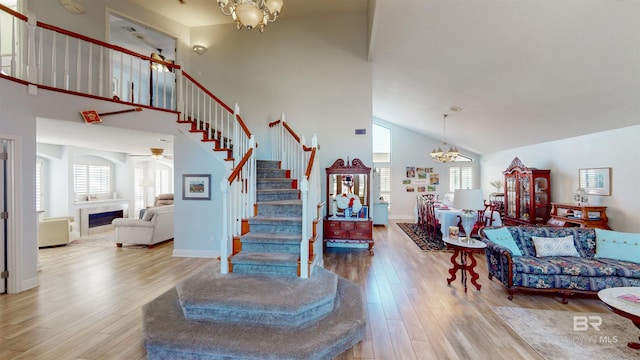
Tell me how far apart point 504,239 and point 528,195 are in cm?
359

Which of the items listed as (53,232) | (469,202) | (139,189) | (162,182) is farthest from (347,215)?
(162,182)

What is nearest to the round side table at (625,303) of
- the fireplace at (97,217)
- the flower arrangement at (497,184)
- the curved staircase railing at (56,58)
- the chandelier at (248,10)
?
the chandelier at (248,10)

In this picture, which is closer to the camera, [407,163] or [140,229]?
[140,229]

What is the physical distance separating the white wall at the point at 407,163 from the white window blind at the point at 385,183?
0.12 m

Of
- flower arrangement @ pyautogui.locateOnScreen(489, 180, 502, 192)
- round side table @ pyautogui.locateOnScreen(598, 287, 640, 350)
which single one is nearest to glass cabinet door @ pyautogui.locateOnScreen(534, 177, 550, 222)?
flower arrangement @ pyautogui.locateOnScreen(489, 180, 502, 192)

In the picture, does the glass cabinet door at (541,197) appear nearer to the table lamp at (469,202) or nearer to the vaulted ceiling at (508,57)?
the vaulted ceiling at (508,57)

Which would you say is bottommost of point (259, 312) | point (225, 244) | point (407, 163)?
point (259, 312)

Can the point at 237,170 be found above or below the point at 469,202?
above

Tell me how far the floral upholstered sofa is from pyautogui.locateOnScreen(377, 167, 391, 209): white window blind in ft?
20.5

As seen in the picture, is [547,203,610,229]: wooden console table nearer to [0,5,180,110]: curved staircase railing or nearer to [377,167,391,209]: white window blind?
[377,167,391,209]: white window blind

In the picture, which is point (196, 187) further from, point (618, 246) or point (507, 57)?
point (618, 246)

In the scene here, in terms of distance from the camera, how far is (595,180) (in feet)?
16.4

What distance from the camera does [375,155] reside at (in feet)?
33.7

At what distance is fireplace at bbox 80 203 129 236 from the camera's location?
720 centimetres
